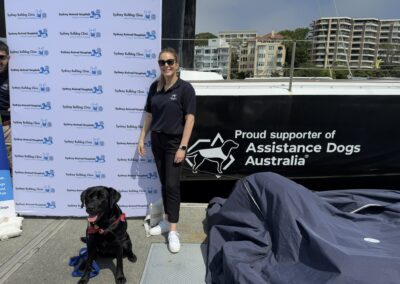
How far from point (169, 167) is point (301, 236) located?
4.58 ft

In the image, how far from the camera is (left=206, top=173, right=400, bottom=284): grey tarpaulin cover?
2.29 metres

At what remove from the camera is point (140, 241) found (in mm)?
3607

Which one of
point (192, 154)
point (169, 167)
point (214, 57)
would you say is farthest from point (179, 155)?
point (214, 57)

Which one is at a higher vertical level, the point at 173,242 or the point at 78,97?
the point at 78,97

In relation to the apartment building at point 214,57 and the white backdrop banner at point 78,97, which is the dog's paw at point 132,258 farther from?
the apartment building at point 214,57

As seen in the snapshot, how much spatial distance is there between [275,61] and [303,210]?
3.20 meters

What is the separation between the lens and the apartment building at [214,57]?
513 centimetres

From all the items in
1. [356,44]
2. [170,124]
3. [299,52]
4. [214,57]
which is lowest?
[170,124]

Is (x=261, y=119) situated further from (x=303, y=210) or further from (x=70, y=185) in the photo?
(x=70, y=185)

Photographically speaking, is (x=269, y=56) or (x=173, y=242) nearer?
(x=173, y=242)

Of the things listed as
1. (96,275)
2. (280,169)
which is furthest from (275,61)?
(96,275)

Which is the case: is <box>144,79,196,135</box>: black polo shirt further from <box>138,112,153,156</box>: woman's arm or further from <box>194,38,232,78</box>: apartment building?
<box>194,38,232,78</box>: apartment building

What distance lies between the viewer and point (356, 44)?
5684mm

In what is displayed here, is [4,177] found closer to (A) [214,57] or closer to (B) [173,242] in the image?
(B) [173,242]
